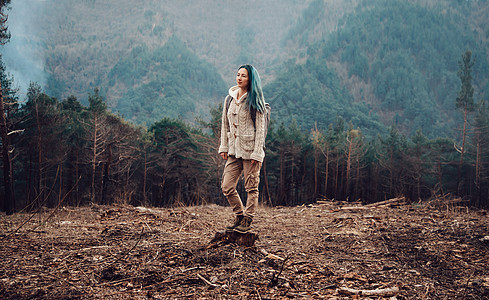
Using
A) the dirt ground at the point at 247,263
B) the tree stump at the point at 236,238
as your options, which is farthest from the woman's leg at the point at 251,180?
the dirt ground at the point at 247,263

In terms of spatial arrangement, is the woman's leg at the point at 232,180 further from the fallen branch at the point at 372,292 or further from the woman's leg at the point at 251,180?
the fallen branch at the point at 372,292

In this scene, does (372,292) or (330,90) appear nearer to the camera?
(372,292)

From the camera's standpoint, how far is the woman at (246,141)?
14.1 feet

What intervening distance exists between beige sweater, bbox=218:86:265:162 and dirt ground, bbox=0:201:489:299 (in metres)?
1.24

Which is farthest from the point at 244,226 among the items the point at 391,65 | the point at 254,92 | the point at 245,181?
the point at 391,65

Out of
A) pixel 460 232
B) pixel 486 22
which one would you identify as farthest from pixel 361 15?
pixel 460 232

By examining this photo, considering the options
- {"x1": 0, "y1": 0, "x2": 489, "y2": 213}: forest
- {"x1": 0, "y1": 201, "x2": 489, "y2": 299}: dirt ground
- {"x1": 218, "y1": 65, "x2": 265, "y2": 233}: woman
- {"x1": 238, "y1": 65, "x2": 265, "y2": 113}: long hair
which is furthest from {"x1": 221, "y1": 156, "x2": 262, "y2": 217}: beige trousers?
{"x1": 0, "y1": 0, "x2": 489, "y2": 213}: forest

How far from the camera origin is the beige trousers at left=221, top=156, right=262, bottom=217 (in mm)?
4301

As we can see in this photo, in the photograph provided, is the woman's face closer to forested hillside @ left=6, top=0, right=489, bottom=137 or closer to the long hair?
the long hair

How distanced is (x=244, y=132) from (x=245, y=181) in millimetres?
666

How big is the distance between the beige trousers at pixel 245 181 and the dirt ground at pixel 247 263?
1.83 ft

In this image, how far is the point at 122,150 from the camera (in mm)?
27812

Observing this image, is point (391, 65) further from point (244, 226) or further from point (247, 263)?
point (247, 263)

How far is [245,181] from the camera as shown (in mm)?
4344
